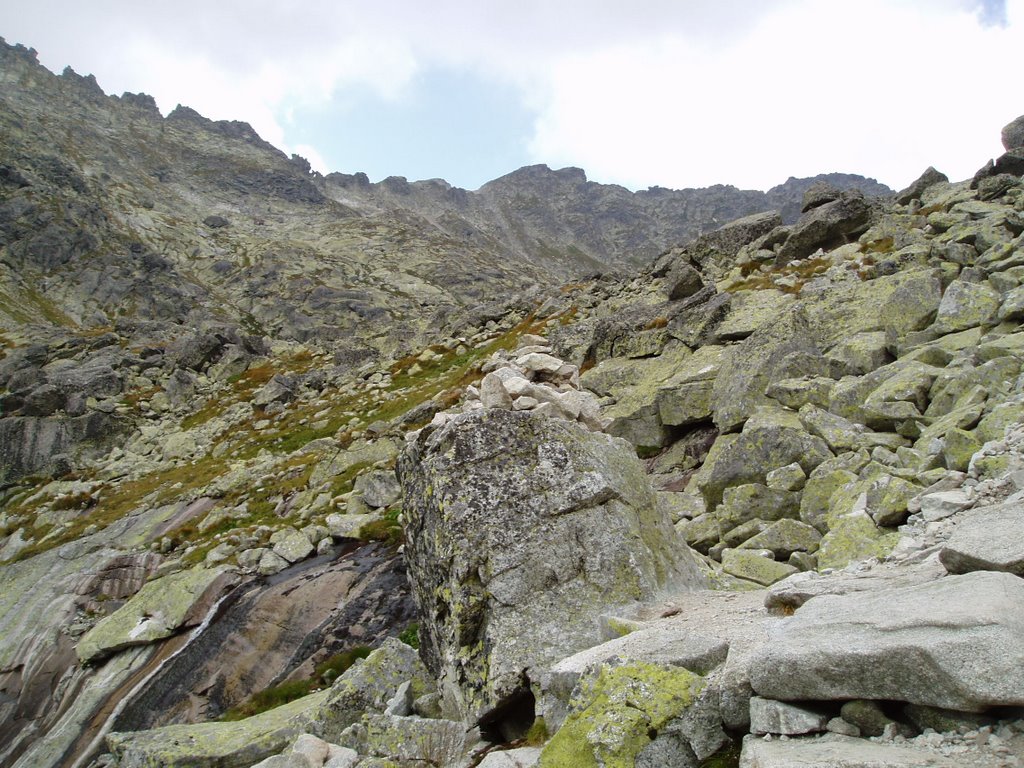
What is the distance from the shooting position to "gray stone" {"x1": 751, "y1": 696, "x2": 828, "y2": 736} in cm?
424

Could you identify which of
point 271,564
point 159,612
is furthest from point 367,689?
point 159,612

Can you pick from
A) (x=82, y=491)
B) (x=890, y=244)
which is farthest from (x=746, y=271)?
(x=82, y=491)

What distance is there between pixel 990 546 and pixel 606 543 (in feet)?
18.6

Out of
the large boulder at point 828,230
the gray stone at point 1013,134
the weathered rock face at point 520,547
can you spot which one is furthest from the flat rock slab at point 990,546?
the gray stone at point 1013,134

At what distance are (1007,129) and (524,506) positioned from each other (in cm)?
5951

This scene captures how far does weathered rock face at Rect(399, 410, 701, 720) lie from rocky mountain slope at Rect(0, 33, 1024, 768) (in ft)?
0.20

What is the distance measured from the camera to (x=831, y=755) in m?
3.78

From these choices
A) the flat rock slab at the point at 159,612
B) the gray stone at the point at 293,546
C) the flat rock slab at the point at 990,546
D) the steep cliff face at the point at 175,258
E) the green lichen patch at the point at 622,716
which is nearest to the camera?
the flat rock slab at the point at 990,546

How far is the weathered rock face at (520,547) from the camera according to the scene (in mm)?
8875

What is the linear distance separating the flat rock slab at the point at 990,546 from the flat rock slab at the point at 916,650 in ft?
0.91

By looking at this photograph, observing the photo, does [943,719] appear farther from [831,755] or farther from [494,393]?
[494,393]

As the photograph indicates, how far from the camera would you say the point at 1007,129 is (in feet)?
152

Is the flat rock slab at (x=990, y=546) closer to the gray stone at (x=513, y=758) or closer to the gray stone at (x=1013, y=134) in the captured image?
the gray stone at (x=513, y=758)

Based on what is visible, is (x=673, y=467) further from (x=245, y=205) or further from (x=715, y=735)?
(x=245, y=205)
